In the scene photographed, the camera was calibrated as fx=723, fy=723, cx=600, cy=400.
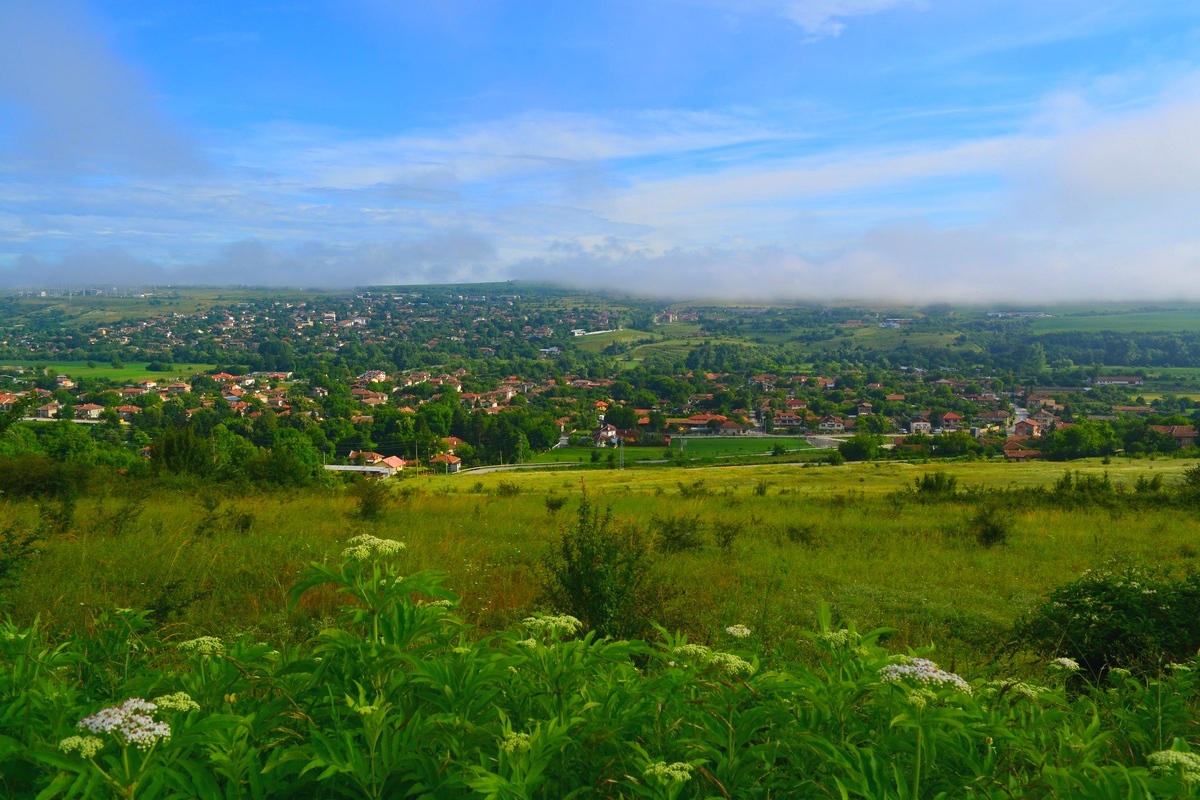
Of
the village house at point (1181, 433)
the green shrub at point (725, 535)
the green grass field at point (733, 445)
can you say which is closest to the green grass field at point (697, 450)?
the green grass field at point (733, 445)

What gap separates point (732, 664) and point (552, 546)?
5722 millimetres

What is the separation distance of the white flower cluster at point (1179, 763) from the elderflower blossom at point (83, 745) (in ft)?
7.87

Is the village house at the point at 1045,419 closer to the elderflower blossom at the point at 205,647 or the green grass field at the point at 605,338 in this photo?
the elderflower blossom at the point at 205,647

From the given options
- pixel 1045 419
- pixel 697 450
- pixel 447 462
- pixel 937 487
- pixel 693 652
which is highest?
pixel 693 652

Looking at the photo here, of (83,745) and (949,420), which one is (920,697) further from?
(949,420)

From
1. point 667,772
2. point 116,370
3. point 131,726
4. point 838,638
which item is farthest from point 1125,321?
point 131,726

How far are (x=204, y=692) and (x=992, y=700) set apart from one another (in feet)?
8.16

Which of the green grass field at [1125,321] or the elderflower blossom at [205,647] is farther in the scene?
the green grass field at [1125,321]

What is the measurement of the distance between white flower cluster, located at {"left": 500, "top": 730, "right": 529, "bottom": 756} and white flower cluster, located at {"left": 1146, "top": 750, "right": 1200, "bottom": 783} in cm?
151

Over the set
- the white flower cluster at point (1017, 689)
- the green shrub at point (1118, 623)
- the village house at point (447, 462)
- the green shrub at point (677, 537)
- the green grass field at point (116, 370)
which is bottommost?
the village house at point (447, 462)

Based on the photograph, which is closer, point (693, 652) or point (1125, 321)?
point (693, 652)

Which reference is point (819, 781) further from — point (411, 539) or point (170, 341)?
point (170, 341)

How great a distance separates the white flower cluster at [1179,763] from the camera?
1.68 metres

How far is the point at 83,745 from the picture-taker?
153 centimetres
